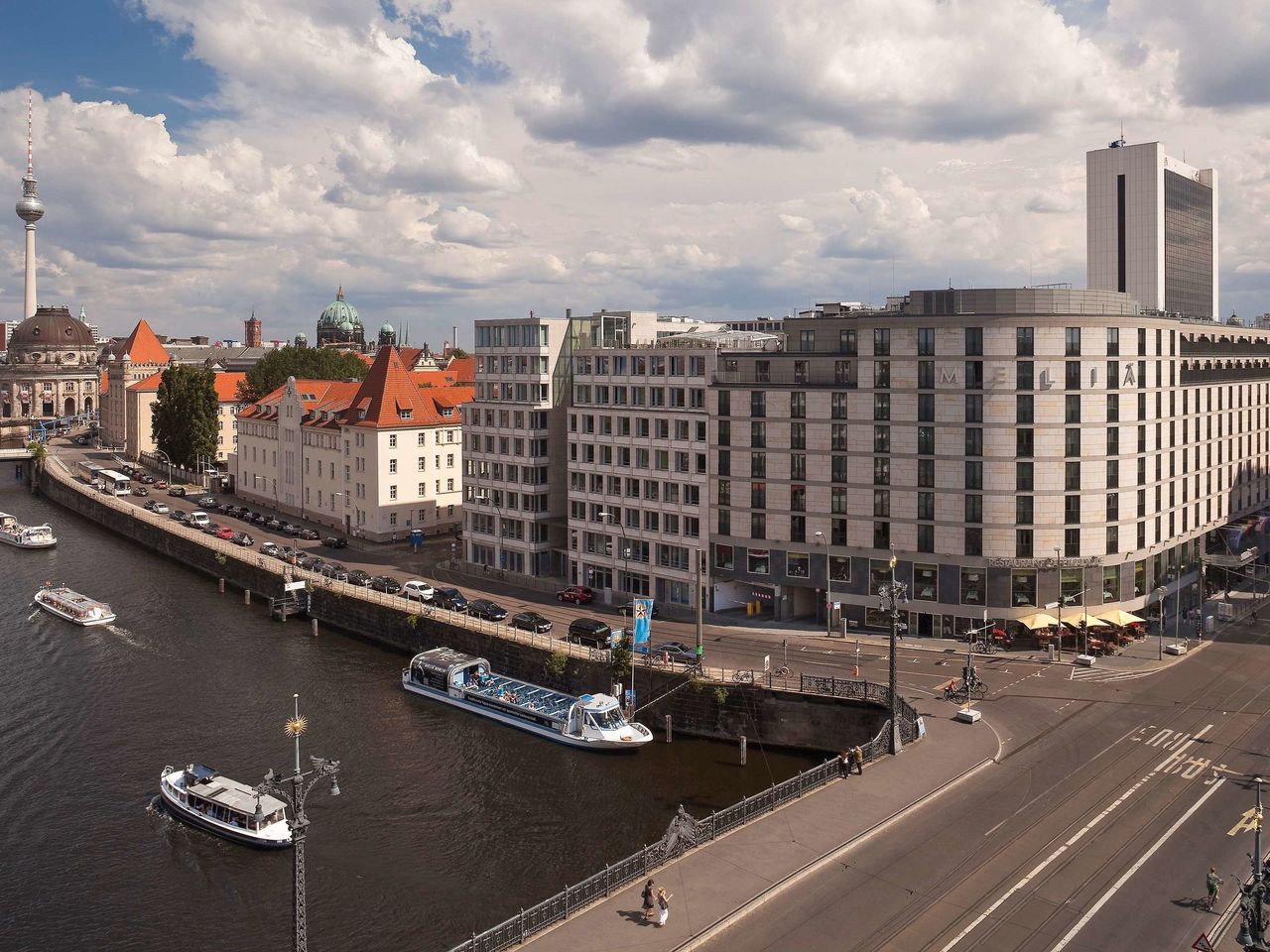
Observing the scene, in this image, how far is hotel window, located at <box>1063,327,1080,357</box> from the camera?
249 ft

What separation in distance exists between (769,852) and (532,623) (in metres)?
40.9

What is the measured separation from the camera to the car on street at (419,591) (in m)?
91.1

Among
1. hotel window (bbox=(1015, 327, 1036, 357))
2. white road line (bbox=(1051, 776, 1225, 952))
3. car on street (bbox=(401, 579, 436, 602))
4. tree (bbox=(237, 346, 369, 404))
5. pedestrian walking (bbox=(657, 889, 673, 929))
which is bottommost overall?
white road line (bbox=(1051, 776, 1225, 952))

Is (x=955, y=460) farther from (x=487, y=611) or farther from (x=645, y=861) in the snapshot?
(x=645, y=861)

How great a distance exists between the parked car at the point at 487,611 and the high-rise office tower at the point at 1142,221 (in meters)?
86.4

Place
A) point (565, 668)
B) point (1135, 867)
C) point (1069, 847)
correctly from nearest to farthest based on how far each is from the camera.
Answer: point (1135, 867) < point (1069, 847) < point (565, 668)

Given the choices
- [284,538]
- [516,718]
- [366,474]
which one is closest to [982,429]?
[516,718]

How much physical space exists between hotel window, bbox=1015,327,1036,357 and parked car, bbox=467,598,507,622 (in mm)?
43369

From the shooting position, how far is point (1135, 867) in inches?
1634

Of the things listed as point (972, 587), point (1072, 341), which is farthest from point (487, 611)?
point (1072, 341)

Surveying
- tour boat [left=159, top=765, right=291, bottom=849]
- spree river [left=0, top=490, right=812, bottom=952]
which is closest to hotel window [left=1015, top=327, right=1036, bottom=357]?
spree river [left=0, top=490, right=812, bottom=952]

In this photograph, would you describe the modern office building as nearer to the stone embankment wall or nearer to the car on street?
the stone embankment wall

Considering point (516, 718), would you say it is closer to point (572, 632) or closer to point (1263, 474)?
point (572, 632)

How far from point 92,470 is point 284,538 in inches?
3342
